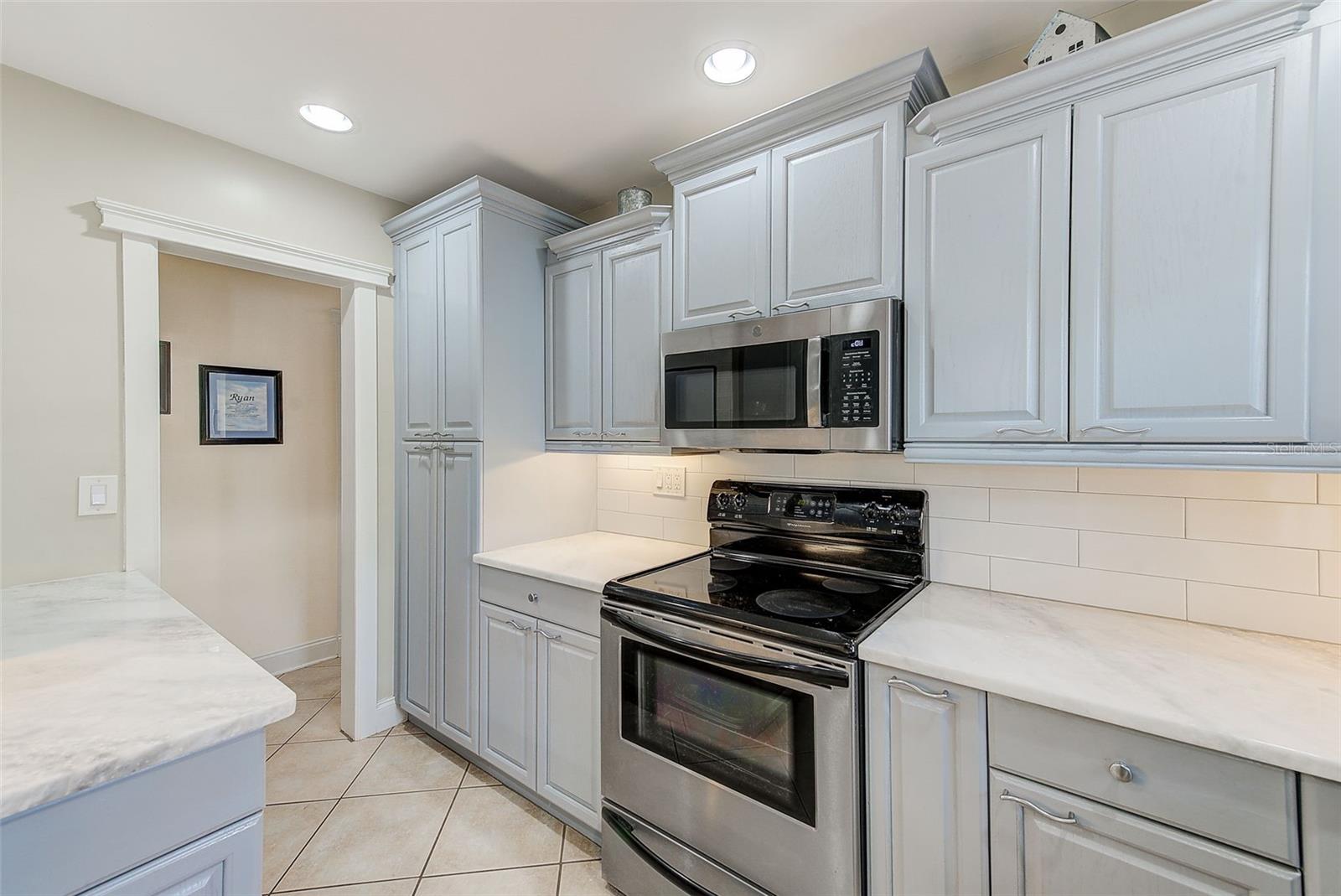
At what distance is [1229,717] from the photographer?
3.12ft

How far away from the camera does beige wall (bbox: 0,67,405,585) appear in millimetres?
1706

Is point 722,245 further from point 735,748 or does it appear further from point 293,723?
point 293,723

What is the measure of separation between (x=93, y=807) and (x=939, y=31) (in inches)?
99.3

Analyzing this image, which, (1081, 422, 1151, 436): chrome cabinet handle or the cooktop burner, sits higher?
(1081, 422, 1151, 436): chrome cabinet handle

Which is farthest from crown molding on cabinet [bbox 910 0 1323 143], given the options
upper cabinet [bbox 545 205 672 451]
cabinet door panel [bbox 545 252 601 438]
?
cabinet door panel [bbox 545 252 601 438]

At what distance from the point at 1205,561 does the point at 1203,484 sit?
0.20 m

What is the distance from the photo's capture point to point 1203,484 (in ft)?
4.60

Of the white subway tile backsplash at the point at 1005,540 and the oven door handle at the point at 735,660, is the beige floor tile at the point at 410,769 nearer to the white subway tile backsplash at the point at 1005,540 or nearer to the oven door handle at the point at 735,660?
the oven door handle at the point at 735,660

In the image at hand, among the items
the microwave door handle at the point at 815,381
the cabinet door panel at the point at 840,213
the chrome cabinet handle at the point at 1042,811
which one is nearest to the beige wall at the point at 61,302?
the cabinet door panel at the point at 840,213

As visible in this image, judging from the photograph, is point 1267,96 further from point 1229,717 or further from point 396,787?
point 396,787

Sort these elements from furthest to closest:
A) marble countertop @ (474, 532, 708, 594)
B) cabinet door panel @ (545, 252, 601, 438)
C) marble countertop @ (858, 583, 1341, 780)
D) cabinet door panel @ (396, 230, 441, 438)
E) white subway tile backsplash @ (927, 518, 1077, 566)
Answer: cabinet door panel @ (396, 230, 441, 438) → cabinet door panel @ (545, 252, 601, 438) → marble countertop @ (474, 532, 708, 594) → white subway tile backsplash @ (927, 518, 1077, 566) → marble countertop @ (858, 583, 1341, 780)

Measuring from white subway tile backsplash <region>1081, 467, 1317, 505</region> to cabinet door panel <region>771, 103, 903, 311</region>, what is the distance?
2.55 ft

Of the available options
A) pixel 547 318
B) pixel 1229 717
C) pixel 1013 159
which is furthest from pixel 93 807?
pixel 1013 159

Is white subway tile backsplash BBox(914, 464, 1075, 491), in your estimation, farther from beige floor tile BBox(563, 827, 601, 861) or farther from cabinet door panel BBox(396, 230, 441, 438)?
cabinet door panel BBox(396, 230, 441, 438)
